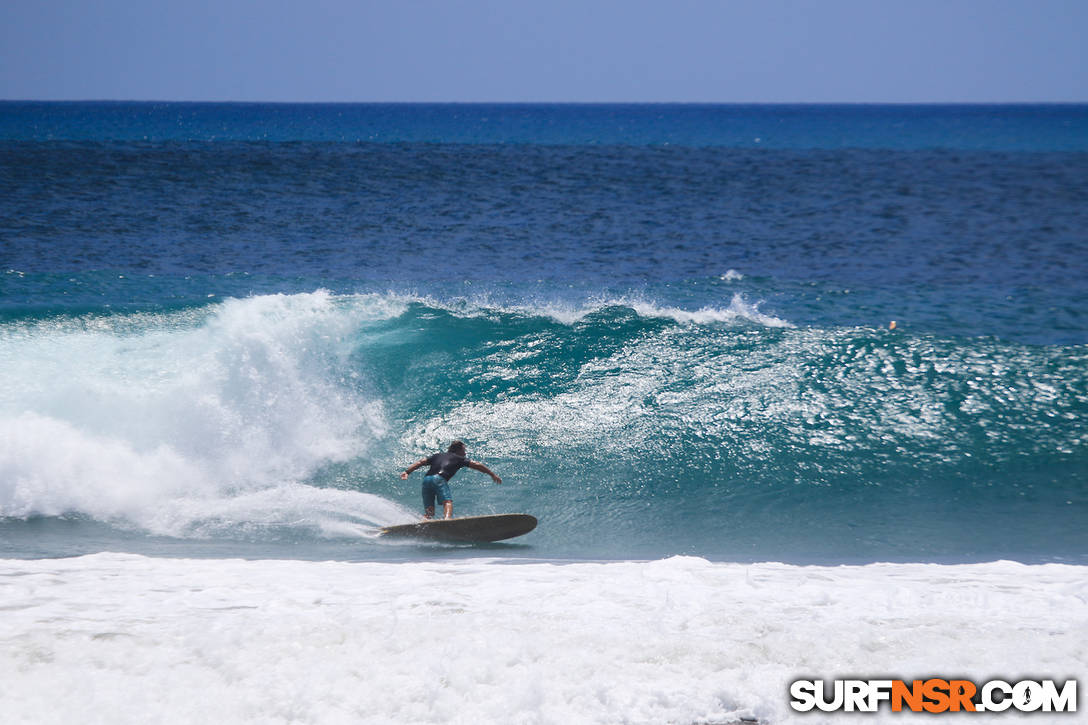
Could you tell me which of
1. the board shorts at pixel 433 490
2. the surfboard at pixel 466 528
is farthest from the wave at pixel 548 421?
the board shorts at pixel 433 490

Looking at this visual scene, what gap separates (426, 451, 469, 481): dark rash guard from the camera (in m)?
9.70

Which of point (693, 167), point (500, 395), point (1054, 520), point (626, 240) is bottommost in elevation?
point (1054, 520)

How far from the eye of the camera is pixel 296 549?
28.5 ft

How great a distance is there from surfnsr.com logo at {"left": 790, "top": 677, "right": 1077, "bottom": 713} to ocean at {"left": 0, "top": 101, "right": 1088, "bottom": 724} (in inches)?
5.5

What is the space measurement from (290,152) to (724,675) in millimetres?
51383

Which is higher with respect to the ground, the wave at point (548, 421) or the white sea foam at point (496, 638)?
the wave at point (548, 421)

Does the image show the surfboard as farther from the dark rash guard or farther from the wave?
the dark rash guard

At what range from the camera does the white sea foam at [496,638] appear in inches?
210

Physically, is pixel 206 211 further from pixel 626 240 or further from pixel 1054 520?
pixel 1054 520

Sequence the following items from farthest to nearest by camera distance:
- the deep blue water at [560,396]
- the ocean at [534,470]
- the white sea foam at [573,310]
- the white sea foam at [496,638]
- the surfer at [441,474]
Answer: the white sea foam at [573,310], the deep blue water at [560,396], the surfer at [441,474], the ocean at [534,470], the white sea foam at [496,638]

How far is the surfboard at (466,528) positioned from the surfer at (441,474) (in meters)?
0.27

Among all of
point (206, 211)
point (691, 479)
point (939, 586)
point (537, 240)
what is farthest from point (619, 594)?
point (206, 211)

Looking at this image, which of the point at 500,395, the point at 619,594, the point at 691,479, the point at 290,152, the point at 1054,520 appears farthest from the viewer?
the point at 290,152

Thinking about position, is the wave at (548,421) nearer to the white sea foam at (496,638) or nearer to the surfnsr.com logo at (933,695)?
the white sea foam at (496,638)
